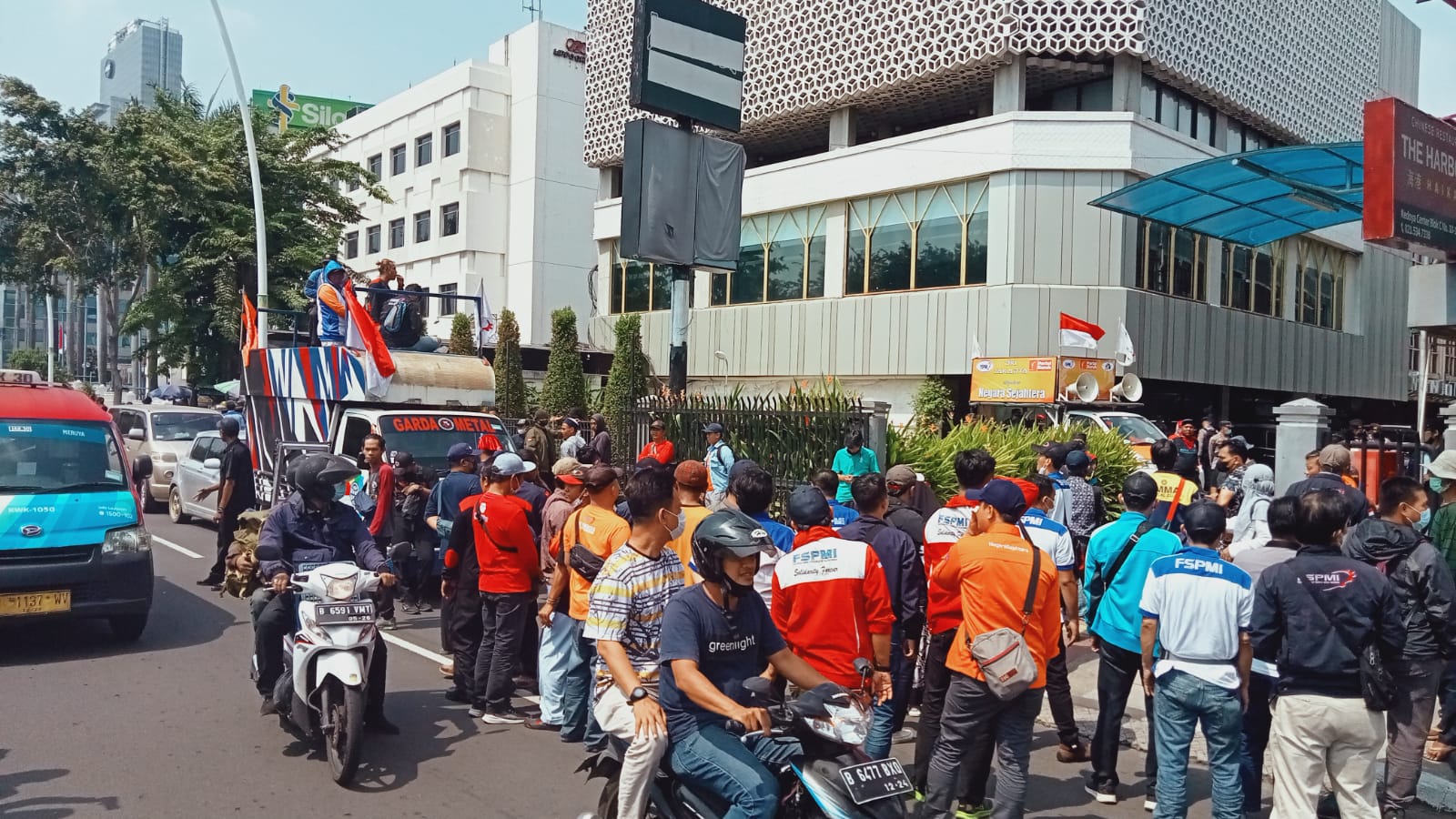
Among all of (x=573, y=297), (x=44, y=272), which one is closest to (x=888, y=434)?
(x=573, y=297)

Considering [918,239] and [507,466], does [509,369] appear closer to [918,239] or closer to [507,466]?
[918,239]

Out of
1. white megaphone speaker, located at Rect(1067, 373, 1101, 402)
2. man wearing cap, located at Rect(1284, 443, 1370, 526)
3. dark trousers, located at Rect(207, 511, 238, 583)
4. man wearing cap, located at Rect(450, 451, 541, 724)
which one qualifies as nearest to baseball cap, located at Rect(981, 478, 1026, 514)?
man wearing cap, located at Rect(1284, 443, 1370, 526)

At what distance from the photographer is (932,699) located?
544cm

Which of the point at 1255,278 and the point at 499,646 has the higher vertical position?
the point at 1255,278

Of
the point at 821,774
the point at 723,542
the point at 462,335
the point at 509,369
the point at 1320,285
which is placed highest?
the point at 1320,285

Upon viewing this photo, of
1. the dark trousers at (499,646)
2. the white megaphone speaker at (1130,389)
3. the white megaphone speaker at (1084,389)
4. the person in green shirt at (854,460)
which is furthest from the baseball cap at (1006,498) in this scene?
the white megaphone speaker at (1130,389)

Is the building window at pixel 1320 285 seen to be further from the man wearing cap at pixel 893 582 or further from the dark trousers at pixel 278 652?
the dark trousers at pixel 278 652

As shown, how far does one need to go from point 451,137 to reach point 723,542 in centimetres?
3658

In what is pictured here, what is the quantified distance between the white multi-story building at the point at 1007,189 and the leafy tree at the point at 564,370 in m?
3.26

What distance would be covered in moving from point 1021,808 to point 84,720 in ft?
18.0

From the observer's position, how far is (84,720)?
641 cm

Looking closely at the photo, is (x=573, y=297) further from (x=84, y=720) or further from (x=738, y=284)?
(x=84, y=720)

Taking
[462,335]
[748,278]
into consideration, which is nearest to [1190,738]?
[748,278]

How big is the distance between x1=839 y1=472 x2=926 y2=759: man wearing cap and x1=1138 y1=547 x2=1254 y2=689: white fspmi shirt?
1332 millimetres
